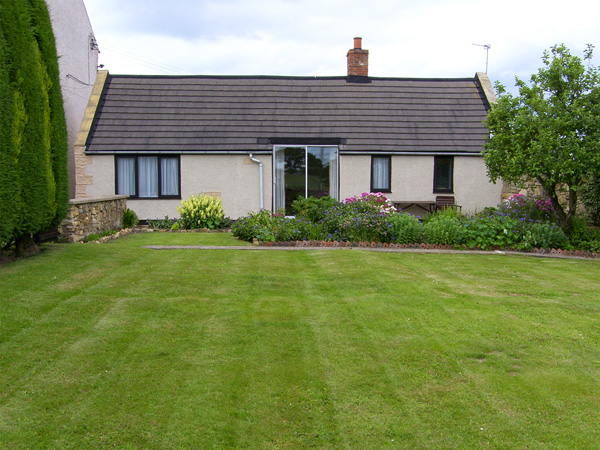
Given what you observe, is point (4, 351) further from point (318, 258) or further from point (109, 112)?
point (109, 112)

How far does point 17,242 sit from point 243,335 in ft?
20.0

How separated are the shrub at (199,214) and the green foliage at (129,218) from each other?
170 centimetres

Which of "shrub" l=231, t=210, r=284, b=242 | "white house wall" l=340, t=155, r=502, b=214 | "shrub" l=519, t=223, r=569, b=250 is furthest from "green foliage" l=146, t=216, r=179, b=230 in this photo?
"shrub" l=519, t=223, r=569, b=250

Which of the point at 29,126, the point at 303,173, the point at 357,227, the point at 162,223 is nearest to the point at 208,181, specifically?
the point at 162,223

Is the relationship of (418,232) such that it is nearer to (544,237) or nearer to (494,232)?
(494,232)

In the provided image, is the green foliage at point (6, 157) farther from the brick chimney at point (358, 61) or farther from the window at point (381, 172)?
the brick chimney at point (358, 61)

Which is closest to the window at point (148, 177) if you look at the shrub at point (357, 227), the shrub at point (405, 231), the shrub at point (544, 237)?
the shrub at point (357, 227)

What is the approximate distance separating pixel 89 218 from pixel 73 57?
10.3 m

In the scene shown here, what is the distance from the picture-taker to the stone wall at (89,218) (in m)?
13.4

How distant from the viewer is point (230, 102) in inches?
833

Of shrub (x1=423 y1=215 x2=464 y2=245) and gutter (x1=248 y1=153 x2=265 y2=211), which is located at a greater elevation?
gutter (x1=248 y1=153 x2=265 y2=211)

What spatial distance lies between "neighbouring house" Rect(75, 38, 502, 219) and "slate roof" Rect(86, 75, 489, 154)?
0.17 ft

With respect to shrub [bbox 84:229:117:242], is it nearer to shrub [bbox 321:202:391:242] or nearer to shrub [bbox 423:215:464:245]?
shrub [bbox 321:202:391:242]

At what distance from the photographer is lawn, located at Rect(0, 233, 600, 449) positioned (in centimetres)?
441
